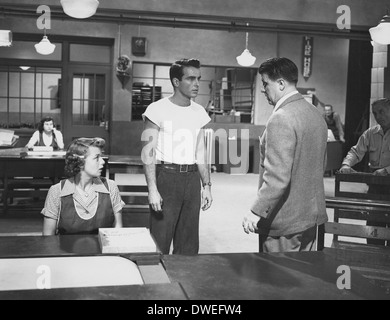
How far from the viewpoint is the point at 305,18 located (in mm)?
7727

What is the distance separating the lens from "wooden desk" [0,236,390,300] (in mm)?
1422

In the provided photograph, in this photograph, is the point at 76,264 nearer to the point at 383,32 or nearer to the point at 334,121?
the point at 383,32

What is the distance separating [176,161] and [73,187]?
2.23ft

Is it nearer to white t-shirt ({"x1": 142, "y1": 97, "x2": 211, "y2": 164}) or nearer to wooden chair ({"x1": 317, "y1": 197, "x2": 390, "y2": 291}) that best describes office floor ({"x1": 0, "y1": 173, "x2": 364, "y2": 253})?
wooden chair ({"x1": 317, "y1": 197, "x2": 390, "y2": 291})

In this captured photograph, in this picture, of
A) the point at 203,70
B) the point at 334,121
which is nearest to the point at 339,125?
the point at 334,121

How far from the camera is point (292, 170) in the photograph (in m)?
2.33

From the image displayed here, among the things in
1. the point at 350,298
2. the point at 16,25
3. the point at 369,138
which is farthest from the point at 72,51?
the point at 350,298

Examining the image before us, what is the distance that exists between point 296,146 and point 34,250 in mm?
1264

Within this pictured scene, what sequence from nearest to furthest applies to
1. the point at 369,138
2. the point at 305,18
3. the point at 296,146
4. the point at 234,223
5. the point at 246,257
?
the point at 246,257 → the point at 296,146 → the point at 369,138 → the point at 234,223 → the point at 305,18

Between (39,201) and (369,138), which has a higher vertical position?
(369,138)

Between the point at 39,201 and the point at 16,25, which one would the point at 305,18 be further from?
the point at 16,25

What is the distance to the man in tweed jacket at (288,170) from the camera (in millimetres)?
2246

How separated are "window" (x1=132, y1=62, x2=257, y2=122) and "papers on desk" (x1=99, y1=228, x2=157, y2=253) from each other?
31.2 feet

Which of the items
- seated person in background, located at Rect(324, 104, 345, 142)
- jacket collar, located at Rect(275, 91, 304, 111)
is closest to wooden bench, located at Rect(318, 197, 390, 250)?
jacket collar, located at Rect(275, 91, 304, 111)
